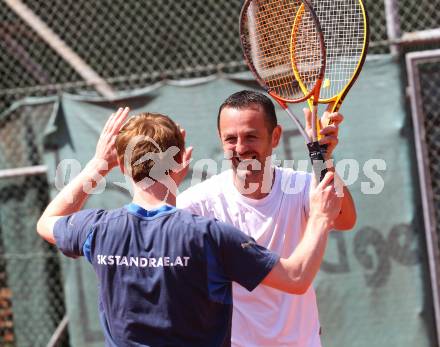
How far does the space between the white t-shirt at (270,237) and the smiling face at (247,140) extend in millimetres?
118

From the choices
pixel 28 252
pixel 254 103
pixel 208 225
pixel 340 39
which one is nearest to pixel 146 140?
pixel 208 225

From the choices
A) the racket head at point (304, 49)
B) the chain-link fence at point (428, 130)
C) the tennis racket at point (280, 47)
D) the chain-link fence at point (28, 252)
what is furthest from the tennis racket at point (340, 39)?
the chain-link fence at point (28, 252)

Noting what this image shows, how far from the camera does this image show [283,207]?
340 centimetres

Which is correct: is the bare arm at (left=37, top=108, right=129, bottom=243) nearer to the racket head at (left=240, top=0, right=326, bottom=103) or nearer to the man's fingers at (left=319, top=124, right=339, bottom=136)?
the man's fingers at (left=319, top=124, right=339, bottom=136)

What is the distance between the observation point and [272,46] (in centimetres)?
372

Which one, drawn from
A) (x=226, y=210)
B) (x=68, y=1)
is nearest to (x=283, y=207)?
(x=226, y=210)

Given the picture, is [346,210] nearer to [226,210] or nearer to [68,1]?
[226,210]

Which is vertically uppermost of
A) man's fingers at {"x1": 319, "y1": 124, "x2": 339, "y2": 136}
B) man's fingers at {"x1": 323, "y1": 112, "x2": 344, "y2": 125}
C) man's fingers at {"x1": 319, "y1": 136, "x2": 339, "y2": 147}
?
man's fingers at {"x1": 323, "y1": 112, "x2": 344, "y2": 125}

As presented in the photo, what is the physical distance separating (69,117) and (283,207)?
2.63 m

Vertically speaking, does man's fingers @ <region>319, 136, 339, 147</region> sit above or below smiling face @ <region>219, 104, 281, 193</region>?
below

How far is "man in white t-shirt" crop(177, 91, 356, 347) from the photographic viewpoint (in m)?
3.31

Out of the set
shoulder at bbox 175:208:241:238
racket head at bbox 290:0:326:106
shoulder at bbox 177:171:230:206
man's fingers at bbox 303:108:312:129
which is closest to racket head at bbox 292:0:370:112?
racket head at bbox 290:0:326:106

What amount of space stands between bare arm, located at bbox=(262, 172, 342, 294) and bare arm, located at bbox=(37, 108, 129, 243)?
2.28 ft

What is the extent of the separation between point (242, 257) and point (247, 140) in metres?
0.92
